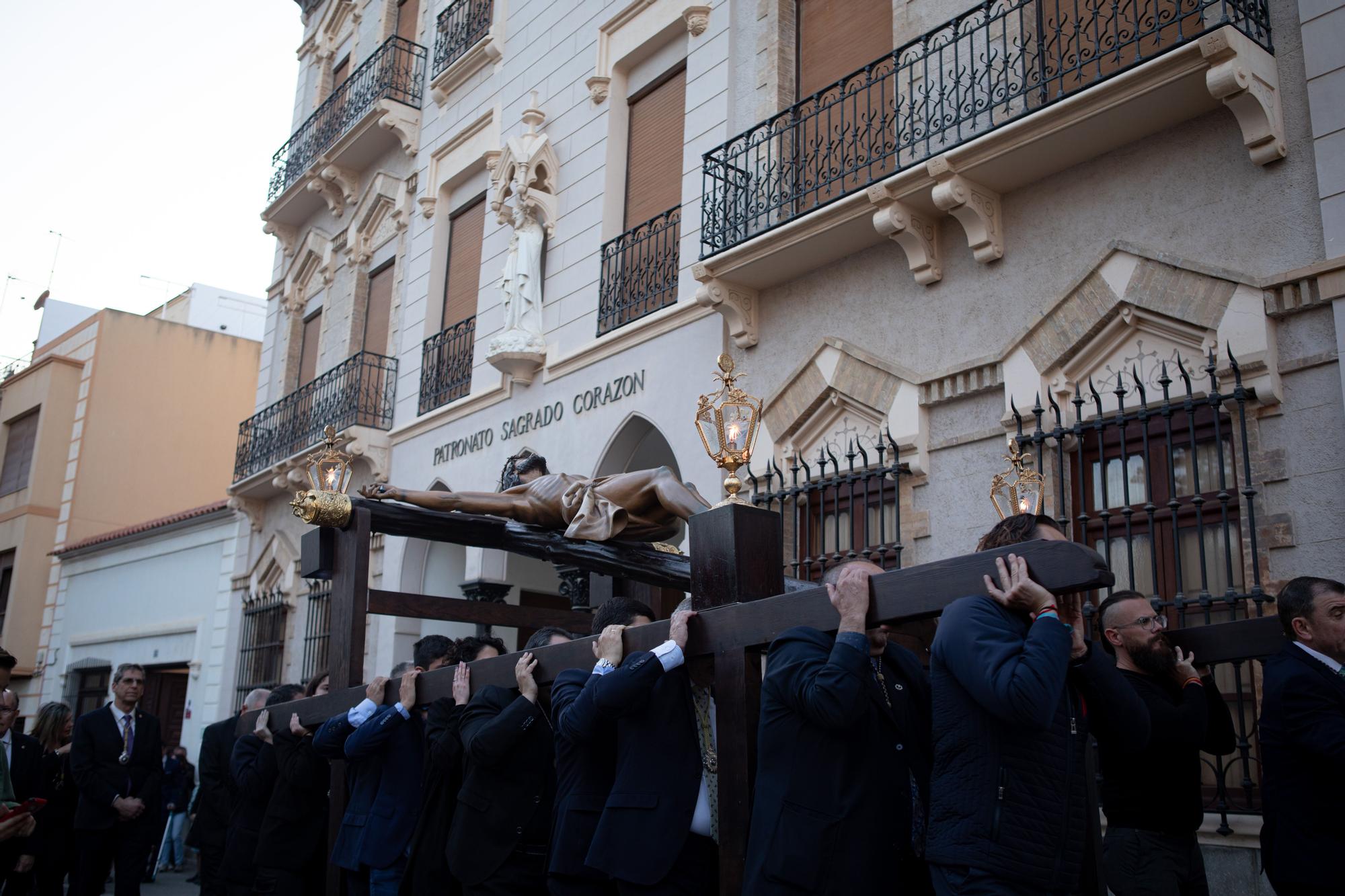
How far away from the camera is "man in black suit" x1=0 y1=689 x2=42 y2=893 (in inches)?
299

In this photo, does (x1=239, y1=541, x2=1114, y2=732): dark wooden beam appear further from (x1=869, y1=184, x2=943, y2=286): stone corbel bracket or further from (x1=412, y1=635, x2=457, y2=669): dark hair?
(x1=869, y1=184, x2=943, y2=286): stone corbel bracket

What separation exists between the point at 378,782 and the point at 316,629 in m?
10.0

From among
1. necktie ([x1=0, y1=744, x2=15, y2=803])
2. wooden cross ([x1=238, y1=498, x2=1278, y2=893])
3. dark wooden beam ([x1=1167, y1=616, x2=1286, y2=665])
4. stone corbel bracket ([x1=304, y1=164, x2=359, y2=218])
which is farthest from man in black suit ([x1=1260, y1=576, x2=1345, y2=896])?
stone corbel bracket ([x1=304, y1=164, x2=359, y2=218])

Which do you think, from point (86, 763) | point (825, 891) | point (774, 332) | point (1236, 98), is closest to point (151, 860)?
point (86, 763)

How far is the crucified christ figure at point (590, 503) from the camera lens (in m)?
5.91

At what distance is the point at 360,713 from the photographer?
5918 millimetres

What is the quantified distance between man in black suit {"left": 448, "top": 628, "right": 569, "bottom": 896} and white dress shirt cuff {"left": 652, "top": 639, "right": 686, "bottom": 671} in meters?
A: 1.10

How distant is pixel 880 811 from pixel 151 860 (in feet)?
40.9

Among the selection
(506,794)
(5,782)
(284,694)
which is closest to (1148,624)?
(506,794)

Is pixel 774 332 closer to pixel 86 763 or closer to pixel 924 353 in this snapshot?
pixel 924 353

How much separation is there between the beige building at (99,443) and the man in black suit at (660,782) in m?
23.0

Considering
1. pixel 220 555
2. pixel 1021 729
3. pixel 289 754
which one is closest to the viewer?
pixel 1021 729

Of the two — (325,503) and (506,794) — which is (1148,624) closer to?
(506,794)

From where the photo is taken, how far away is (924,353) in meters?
8.71
